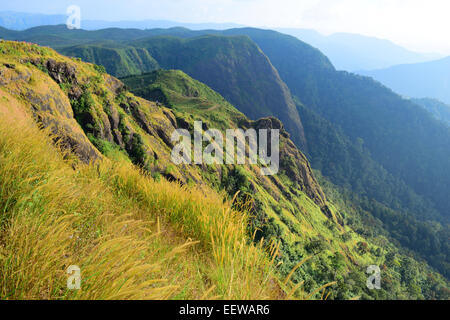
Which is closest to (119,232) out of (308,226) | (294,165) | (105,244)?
(105,244)

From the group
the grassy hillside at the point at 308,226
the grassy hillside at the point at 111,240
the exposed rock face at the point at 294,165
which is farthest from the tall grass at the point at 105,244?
the exposed rock face at the point at 294,165

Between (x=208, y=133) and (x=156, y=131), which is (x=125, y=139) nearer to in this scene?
(x=156, y=131)

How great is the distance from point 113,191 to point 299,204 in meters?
91.2

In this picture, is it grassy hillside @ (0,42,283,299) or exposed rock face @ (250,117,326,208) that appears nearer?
grassy hillside @ (0,42,283,299)

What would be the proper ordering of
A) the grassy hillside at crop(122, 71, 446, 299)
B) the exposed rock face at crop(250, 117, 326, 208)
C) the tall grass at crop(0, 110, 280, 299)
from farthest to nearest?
1. the exposed rock face at crop(250, 117, 326, 208)
2. the grassy hillside at crop(122, 71, 446, 299)
3. the tall grass at crop(0, 110, 280, 299)

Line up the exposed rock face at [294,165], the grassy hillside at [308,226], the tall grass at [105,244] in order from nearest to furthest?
the tall grass at [105,244], the grassy hillside at [308,226], the exposed rock face at [294,165]

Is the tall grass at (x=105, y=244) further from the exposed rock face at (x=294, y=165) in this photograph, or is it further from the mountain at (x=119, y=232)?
the exposed rock face at (x=294, y=165)

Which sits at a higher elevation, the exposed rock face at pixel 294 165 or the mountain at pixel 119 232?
the mountain at pixel 119 232

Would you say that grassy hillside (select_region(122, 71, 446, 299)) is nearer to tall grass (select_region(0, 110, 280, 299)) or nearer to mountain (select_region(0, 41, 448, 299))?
mountain (select_region(0, 41, 448, 299))

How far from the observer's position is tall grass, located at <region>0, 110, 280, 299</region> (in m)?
1.78

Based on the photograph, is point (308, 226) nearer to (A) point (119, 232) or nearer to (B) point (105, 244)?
(A) point (119, 232)

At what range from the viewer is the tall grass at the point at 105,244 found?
1.78 metres

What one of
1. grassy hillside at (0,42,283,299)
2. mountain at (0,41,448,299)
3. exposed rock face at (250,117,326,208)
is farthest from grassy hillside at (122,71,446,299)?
grassy hillside at (0,42,283,299)
